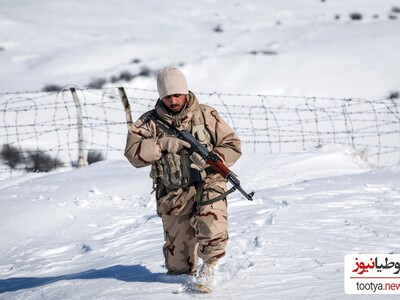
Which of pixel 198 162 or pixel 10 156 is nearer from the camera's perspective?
pixel 198 162

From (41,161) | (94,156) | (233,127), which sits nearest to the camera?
(94,156)

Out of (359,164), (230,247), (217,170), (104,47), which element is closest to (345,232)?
(230,247)

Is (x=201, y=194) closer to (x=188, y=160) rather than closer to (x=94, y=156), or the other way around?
(x=188, y=160)

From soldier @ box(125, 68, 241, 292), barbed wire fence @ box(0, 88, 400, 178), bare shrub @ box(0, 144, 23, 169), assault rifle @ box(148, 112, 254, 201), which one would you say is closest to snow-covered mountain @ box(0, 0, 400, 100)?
barbed wire fence @ box(0, 88, 400, 178)

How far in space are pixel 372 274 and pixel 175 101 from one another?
1540mm

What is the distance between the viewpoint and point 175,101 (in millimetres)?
4230

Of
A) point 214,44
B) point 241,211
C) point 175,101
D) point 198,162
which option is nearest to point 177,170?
point 198,162

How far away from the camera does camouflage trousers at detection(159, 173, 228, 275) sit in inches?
167

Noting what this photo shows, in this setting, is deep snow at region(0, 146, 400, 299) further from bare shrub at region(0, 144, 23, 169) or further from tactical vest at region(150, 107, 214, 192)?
bare shrub at region(0, 144, 23, 169)

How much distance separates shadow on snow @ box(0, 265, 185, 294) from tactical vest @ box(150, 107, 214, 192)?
2.19 ft

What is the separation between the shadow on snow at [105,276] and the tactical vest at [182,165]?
667 mm

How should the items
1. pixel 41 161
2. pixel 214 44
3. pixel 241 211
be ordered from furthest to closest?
pixel 214 44 < pixel 41 161 < pixel 241 211

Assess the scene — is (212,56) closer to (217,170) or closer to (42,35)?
(42,35)

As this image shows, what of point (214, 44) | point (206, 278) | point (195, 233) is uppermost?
point (214, 44)
